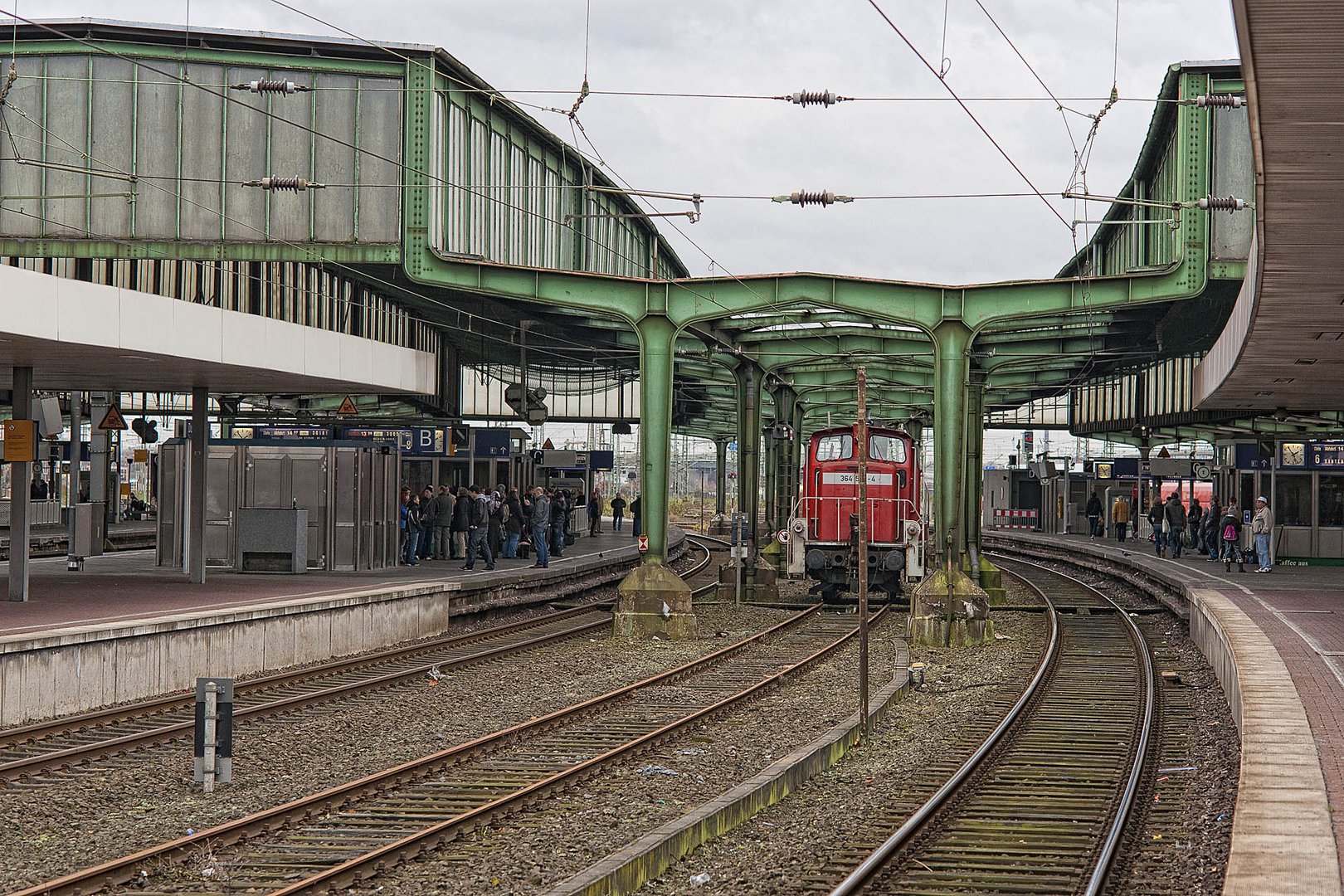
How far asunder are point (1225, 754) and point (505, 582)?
1551cm

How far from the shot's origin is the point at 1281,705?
1246 centimetres

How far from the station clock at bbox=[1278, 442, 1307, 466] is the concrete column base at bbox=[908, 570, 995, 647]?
12.7 metres

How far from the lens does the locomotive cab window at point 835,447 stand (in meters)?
28.6

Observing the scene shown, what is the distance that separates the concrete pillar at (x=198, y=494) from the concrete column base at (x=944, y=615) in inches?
441

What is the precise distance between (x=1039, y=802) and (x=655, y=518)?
11868mm

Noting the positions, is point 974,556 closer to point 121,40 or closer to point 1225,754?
point 1225,754

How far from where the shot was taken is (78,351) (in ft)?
58.0

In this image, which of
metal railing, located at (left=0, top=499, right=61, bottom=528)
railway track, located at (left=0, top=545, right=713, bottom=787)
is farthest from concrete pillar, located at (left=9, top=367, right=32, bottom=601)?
metal railing, located at (left=0, top=499, right=61, bottom=528)

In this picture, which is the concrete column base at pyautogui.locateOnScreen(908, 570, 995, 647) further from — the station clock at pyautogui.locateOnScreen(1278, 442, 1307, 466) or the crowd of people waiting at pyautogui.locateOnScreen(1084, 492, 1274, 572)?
the station clock at pyautogui.locateOnScreen(1278, 442, 1307, 466)

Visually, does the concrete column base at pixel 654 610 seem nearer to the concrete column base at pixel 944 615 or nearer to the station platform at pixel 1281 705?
the concrete column base at pixel 944 615

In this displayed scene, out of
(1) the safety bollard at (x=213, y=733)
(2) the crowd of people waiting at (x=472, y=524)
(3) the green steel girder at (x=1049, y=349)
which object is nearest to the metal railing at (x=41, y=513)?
(2) the crowd of people waiting at (x=472, y=524)

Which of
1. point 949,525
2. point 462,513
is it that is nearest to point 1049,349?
point 949,525

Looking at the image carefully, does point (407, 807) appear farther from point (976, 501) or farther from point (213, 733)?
point (976, 501)

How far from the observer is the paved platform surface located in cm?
1744
